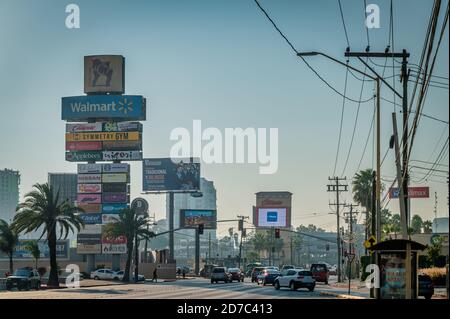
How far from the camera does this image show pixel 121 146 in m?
153

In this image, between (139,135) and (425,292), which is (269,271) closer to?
(425,292)

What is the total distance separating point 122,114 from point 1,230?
149 feet

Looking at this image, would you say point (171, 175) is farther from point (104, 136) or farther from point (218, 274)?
point (218, 274)

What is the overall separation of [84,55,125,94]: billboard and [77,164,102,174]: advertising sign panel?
44.2 feet

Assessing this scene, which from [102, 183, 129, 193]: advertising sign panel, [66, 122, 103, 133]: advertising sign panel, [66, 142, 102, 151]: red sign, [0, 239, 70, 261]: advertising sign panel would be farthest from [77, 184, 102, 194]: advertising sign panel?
[0, 239, 70, 261]: advertising sign panel

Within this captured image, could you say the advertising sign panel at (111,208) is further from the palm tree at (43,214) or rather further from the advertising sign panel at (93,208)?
the palm tree at (43,214)

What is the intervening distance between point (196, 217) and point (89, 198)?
3572 centimetres

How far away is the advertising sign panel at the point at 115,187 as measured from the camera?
155000 millimetres

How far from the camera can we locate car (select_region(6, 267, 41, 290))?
246 feet

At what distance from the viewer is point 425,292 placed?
169 ft

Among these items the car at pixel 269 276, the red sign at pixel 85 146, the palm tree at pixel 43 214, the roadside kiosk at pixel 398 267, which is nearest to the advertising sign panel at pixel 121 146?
the red sign at pixel 85 146

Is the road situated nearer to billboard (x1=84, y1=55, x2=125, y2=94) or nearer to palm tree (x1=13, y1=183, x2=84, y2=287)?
palm tree (x1=13, y1=183, x2=84, y2=287)

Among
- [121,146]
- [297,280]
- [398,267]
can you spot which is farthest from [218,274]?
[121,146]
